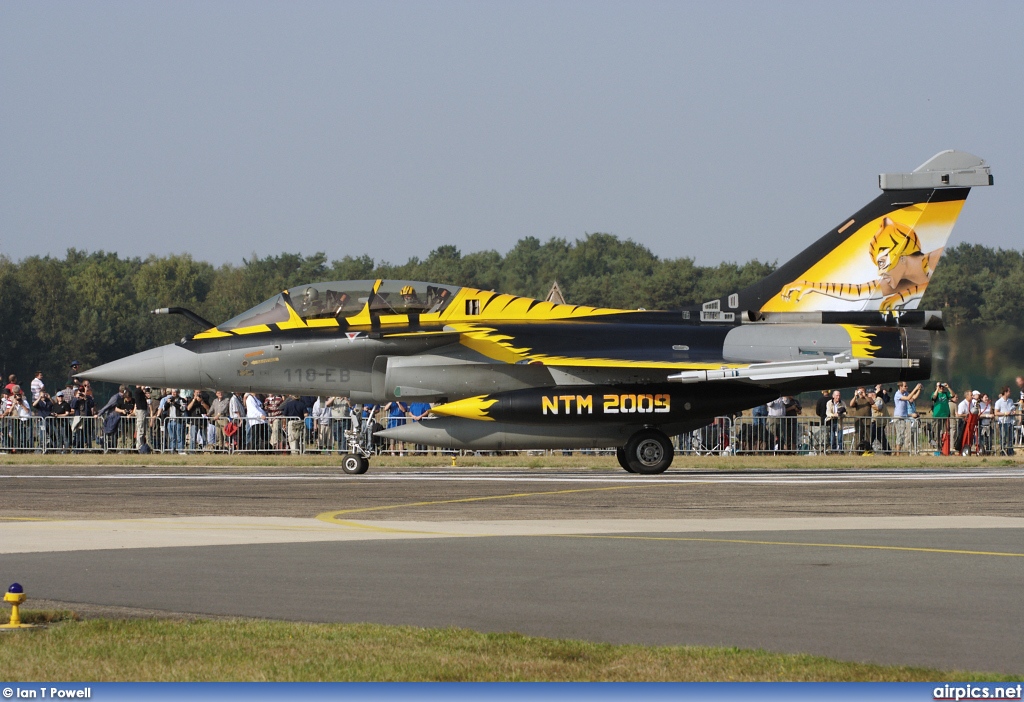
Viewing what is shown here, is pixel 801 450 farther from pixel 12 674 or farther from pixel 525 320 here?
pixel 12 674

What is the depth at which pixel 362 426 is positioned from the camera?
29.2 m

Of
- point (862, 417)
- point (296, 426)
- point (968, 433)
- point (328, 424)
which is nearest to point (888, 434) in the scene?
point (862, 417)

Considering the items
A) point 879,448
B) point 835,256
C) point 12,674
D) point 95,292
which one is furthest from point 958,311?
point 95,292

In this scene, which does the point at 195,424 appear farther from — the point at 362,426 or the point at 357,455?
the point at 357,455

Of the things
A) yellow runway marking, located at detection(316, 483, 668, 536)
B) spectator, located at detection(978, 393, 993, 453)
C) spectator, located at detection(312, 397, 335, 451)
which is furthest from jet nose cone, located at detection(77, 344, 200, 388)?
spectator, located at detection(978, 393, 993, 453)

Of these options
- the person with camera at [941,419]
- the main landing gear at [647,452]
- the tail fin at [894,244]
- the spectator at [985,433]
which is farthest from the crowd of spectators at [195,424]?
the spectator at [985,433]

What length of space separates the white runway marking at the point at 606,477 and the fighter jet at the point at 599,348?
2.29 ft

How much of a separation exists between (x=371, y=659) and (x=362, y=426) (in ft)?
74.4

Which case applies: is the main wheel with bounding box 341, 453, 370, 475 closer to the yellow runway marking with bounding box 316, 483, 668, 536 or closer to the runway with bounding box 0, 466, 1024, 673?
the runway with bounding box 0, 466, 1024, 673

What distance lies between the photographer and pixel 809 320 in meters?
23.5

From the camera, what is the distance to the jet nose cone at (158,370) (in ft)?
77.3

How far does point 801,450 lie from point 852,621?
2211 centimetres

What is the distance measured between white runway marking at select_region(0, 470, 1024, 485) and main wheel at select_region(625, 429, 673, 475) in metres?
0.32

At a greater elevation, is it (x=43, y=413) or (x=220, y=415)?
(x=43, y=413)
